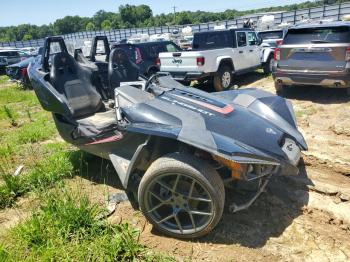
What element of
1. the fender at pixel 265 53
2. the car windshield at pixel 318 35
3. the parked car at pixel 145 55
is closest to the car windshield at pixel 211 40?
the parked car at pixel 145 55

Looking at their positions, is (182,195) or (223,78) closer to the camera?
(182,195)

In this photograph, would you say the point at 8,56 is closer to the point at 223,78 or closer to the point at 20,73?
the point at 20,73

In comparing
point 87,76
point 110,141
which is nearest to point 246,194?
point 110,141

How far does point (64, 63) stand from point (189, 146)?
2.94 meters

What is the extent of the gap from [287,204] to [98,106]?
3.13m

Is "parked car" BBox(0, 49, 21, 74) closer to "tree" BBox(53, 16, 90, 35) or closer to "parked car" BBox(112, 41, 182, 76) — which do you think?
"parked car" BBox(112, 41, 182, 76)

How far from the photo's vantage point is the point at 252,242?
3.23 meters

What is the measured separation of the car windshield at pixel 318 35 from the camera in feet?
24.4

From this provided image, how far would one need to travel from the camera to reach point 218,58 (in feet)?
32.7

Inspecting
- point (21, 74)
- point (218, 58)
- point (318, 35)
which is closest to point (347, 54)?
point (318, 35)

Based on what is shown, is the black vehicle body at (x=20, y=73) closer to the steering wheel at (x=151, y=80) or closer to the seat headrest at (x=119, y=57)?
the seat headrest at (x=119, y=57)

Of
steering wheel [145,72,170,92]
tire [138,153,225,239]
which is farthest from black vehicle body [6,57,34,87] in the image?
tire [138,153,225,239]

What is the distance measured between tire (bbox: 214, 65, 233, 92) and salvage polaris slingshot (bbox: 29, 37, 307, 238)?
220 inches

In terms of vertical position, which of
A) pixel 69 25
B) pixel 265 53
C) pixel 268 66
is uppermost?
pixel 69 25
